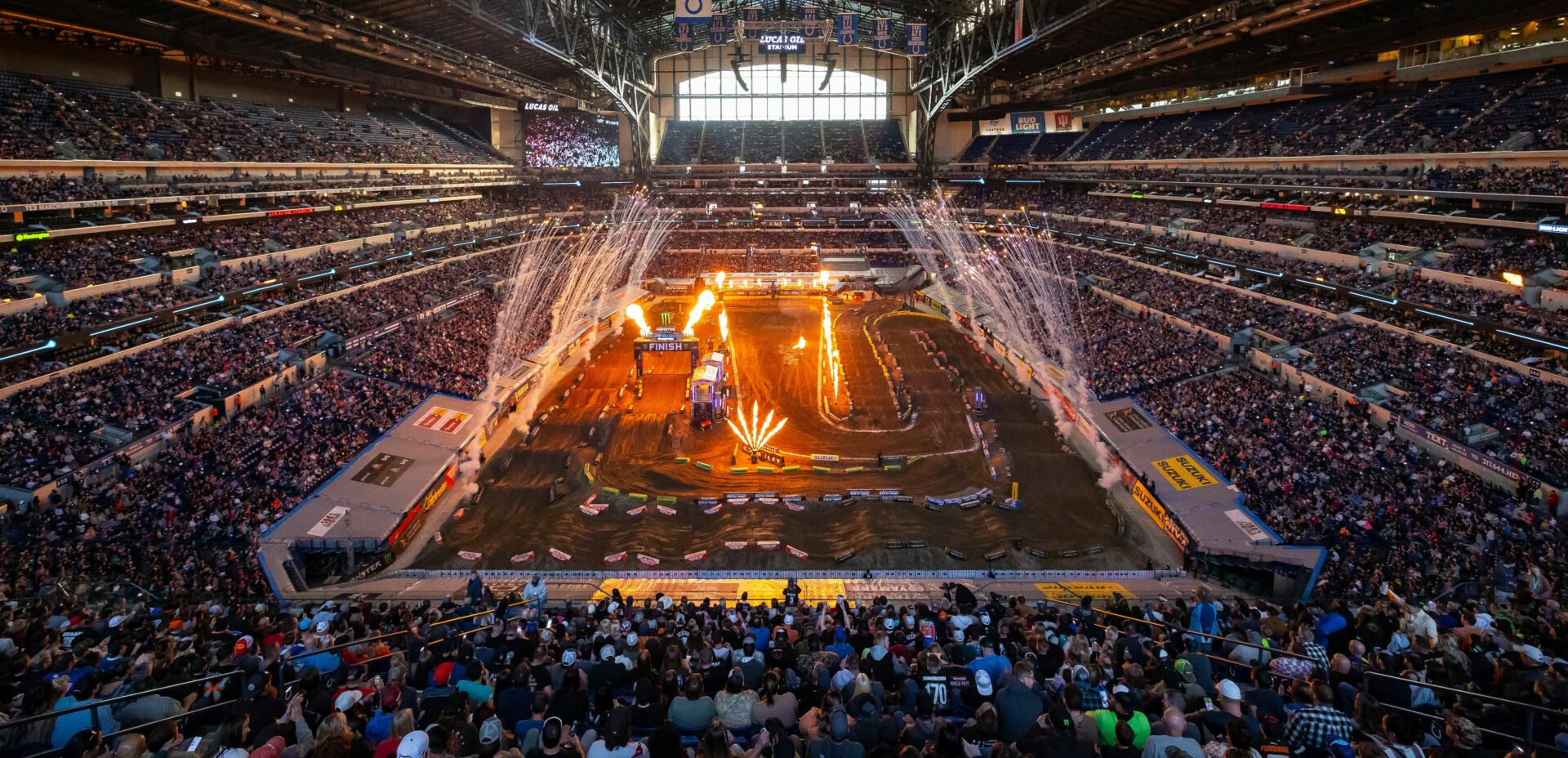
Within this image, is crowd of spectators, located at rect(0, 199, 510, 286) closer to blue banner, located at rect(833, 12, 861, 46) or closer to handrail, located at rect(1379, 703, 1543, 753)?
blue banner, located at rect(833, 12, 861, 46)

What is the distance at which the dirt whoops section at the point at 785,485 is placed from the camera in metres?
21.2

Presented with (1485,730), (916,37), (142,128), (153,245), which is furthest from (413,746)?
(916,37)

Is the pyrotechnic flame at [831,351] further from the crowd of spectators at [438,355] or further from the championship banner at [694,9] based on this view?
the championship banner at [694,9]

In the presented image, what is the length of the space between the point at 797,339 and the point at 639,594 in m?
30.0

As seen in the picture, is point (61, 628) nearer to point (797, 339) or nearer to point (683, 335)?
point (683, 335)

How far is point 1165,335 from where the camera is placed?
35.5 metres

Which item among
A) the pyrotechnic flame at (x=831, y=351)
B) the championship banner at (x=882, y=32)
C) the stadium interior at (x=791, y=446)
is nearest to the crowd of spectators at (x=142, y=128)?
the stadium interior at (x=791, y=446)

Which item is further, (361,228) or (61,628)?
(361,228)

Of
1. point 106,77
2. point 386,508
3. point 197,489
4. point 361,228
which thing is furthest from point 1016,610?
point 106,77

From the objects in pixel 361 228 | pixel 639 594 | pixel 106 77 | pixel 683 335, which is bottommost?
pixel 639 594

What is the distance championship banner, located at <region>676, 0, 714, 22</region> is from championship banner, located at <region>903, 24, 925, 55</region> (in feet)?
41.1

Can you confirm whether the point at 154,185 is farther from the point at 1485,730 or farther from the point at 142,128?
the point at 1485,730

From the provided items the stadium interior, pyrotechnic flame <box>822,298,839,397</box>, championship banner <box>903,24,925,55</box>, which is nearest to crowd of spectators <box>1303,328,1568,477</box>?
the stadium interior

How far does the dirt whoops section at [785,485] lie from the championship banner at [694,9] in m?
18.1
